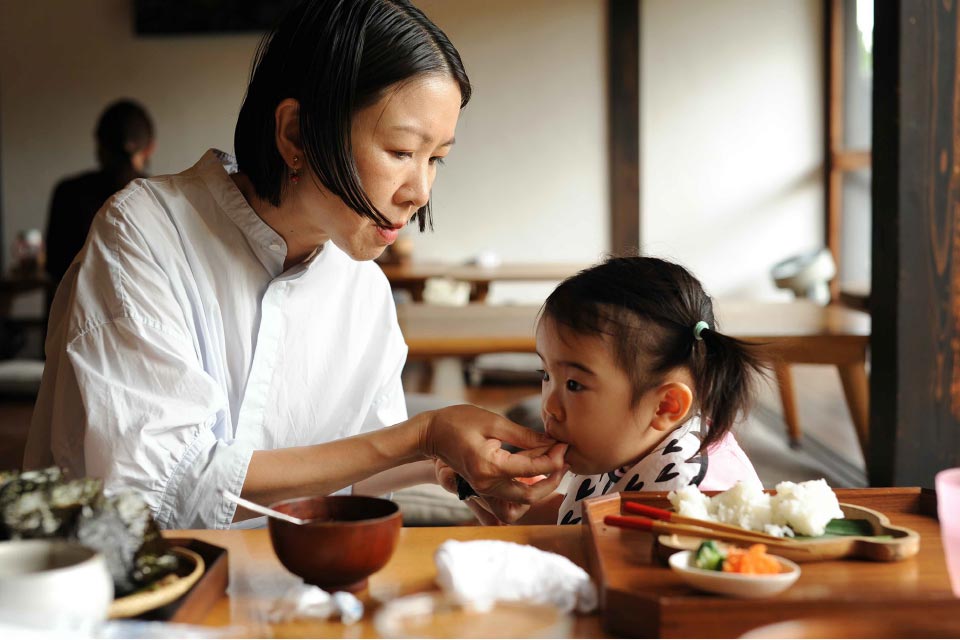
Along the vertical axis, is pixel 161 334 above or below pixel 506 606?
above

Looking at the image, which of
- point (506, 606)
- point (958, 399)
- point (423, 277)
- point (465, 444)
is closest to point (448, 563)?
point (506, 606)

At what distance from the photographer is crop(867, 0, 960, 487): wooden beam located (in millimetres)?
2016

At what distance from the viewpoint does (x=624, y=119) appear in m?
7.70

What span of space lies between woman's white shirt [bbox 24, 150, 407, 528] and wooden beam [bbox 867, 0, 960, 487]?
1.06 m

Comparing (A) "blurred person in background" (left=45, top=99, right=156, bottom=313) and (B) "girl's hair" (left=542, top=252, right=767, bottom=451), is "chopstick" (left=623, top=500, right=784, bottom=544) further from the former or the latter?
(A) "blurred person in background" (left=45, top=99, right=156, bottom=313)

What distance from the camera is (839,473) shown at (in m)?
4.36

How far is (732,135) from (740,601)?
7.31 meters

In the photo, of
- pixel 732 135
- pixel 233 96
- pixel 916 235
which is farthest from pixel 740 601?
pixel 233 96

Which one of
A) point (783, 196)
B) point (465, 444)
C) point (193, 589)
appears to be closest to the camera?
point (193, 589)

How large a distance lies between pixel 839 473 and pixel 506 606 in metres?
3.79

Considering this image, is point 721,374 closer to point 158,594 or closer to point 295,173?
point 295,173

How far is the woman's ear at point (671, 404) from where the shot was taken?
1.48 m

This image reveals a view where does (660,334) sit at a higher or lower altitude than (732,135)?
lower

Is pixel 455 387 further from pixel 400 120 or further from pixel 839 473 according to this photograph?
pixel 400 120
